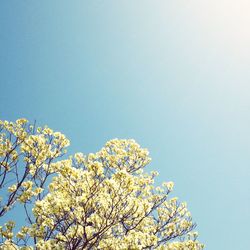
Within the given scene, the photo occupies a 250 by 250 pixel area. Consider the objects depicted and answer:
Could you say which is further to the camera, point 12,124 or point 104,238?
point 12,124

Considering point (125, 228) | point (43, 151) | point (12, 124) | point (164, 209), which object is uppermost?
point (12, 124)

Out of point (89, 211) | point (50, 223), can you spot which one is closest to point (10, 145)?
point (50, 223)

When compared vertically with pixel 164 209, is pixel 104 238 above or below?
below

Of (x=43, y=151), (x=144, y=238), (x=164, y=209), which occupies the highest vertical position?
(x=43, y=151)

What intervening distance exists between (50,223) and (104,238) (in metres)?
1.82

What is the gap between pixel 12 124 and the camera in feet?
40.7

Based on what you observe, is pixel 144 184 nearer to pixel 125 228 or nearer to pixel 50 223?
pixel 125 228

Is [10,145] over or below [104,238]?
over

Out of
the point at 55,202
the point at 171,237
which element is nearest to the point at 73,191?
the point at 55,202

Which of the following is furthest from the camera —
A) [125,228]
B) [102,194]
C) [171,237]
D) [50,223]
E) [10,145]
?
[171,237]

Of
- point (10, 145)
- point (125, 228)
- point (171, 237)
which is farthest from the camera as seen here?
point (171, 237)

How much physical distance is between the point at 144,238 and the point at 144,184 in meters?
4.11

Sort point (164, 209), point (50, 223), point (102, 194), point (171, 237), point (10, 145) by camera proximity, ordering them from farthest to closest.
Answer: point (164, 209), point (171, 237), point (10, 145), point (50, 223), point (102, 194)

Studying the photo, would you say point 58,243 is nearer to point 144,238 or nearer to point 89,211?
point 89,211
